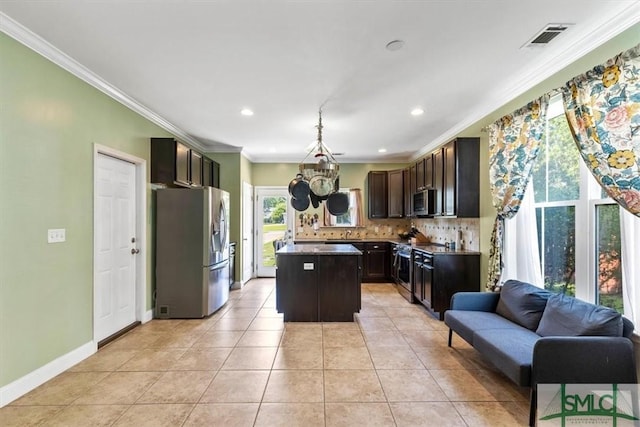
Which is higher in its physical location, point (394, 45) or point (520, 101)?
point (394, 45)

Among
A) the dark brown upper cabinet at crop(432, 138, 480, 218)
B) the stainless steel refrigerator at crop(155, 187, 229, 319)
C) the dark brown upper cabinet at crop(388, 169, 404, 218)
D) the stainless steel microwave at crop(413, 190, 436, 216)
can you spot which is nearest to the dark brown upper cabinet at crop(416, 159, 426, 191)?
the stainless steel microwave at crop(413, 190, 436, 216)

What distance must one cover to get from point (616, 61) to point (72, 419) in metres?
4.29

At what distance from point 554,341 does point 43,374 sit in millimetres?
3821

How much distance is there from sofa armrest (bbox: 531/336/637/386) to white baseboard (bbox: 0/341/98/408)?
143 inches

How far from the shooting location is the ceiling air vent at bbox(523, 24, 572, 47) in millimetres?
2302

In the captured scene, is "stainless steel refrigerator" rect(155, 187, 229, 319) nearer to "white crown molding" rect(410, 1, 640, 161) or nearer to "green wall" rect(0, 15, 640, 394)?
"green wall" rect(0, 15, 640, 394)

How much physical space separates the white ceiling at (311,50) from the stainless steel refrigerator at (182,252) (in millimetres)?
1157

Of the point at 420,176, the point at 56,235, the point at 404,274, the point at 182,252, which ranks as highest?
the point at 420,176

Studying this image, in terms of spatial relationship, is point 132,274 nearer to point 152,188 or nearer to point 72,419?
point 152,188

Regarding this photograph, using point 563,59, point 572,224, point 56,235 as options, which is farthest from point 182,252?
point 563,59

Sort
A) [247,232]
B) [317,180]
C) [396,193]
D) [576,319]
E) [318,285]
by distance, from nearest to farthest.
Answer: [576,319], [317,180], [318,285], [247,232], [396,193]

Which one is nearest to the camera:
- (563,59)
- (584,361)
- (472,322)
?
(584,361)

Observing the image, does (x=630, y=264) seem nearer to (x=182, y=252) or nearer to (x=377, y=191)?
(x=182, y=252)

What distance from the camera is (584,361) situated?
204 centimetres
